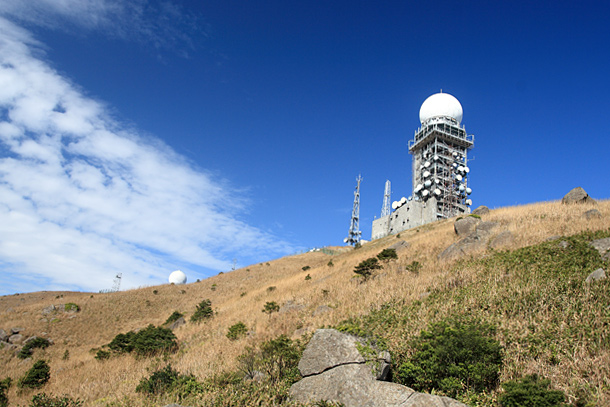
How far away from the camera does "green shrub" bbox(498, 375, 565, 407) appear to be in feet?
15.1

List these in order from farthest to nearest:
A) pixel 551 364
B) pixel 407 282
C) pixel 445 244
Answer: pixel 445 244, pixel 407 282, pixel 551 364

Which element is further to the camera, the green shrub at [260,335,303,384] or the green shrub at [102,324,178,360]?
the green shrub at [102,324,178,360]

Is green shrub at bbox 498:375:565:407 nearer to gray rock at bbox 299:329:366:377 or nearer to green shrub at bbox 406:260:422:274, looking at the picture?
gray rock at bbox 299:329:366:377

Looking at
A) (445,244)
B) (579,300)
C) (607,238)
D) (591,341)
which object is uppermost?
(445,244)

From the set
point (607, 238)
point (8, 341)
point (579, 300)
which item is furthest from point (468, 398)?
point (8, 341)

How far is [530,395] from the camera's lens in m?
4.75

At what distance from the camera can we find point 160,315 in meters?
31.8

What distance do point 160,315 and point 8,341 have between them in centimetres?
1099

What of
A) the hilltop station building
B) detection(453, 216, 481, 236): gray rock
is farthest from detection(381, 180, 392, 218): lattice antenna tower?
detection(453, 216, 481, 236): gray rock

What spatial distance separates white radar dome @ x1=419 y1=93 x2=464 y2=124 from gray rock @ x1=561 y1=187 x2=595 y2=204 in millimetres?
40505

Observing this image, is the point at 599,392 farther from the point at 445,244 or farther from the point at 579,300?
the point at 445,244

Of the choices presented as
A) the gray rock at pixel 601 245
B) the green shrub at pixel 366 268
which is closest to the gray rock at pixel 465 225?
the green shrub at pixel 366 268

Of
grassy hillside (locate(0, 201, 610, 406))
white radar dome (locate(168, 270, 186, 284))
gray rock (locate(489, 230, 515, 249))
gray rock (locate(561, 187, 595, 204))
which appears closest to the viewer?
grassy hillside (locate(0, 201, 610, 406))

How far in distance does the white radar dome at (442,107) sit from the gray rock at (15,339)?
6134 centimetres
